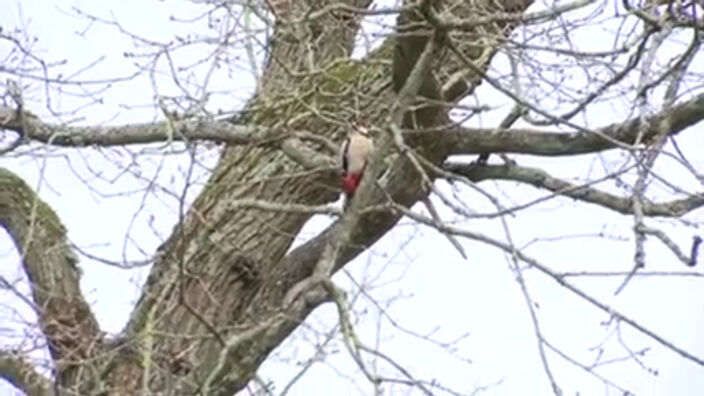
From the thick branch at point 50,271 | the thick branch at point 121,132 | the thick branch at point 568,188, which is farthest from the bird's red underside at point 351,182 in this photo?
the thick branch at point 50,271

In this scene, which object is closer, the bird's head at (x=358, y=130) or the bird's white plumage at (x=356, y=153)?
the bird's white plumage at (x=356, y=153)

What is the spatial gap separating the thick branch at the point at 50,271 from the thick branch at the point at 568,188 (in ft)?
4.45

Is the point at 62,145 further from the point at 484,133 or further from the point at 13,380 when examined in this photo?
the point at 484,133

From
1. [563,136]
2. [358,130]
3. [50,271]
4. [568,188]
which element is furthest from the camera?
[50,271]

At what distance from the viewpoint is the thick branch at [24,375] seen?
4.30 metres

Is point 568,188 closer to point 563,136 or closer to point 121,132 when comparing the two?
point 563,136

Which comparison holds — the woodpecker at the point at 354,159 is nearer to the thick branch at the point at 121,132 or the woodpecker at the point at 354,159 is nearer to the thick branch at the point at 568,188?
the thick branch at the point at 568,188

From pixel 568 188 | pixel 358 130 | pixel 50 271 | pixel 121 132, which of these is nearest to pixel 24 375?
pixel 50 271

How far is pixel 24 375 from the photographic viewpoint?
4.33m

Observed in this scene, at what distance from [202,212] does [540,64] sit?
4.37 feet

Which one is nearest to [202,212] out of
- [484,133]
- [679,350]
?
[484,133]

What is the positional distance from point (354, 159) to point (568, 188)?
1.98 ft

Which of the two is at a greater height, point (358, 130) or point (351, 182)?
point (358, 130)

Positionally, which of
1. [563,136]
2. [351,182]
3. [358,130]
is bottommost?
[351,182]
